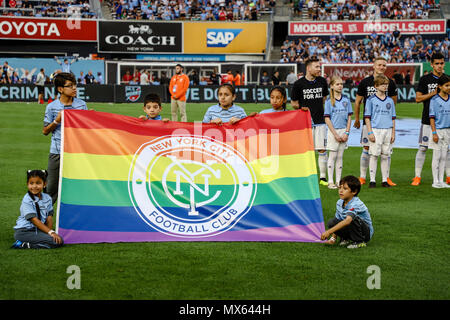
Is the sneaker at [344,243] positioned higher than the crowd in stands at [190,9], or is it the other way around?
the crowd in stands at [190,9]

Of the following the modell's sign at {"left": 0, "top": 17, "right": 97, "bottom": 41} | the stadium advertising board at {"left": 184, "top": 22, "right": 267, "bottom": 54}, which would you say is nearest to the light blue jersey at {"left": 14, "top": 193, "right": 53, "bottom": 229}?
the modell's sign at {"left": 0, "top": 17, "right": 97, "bottom": 41}

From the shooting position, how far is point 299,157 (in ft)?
23.4

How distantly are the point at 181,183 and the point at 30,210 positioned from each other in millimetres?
1648

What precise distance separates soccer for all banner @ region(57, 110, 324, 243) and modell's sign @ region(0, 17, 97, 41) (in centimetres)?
4269

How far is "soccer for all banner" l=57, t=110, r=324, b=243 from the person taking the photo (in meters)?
6.70

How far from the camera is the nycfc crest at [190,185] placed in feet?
22.2

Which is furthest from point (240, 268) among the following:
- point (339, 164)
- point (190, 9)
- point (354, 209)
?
point (190, 9)

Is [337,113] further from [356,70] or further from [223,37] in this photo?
[223,37]

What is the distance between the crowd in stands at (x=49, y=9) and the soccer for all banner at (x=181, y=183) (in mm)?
43455

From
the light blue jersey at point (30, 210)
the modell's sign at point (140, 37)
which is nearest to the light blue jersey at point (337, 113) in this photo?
the light blue jersey at point (30, 210)

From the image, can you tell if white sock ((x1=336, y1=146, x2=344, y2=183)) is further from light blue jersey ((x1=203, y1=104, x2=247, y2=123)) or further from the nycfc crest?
the nycfc crest

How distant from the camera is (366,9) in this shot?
5062 cm

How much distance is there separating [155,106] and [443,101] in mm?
5744

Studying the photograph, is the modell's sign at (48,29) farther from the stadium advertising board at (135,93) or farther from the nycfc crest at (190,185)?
the nycfc crest at (190,185)
